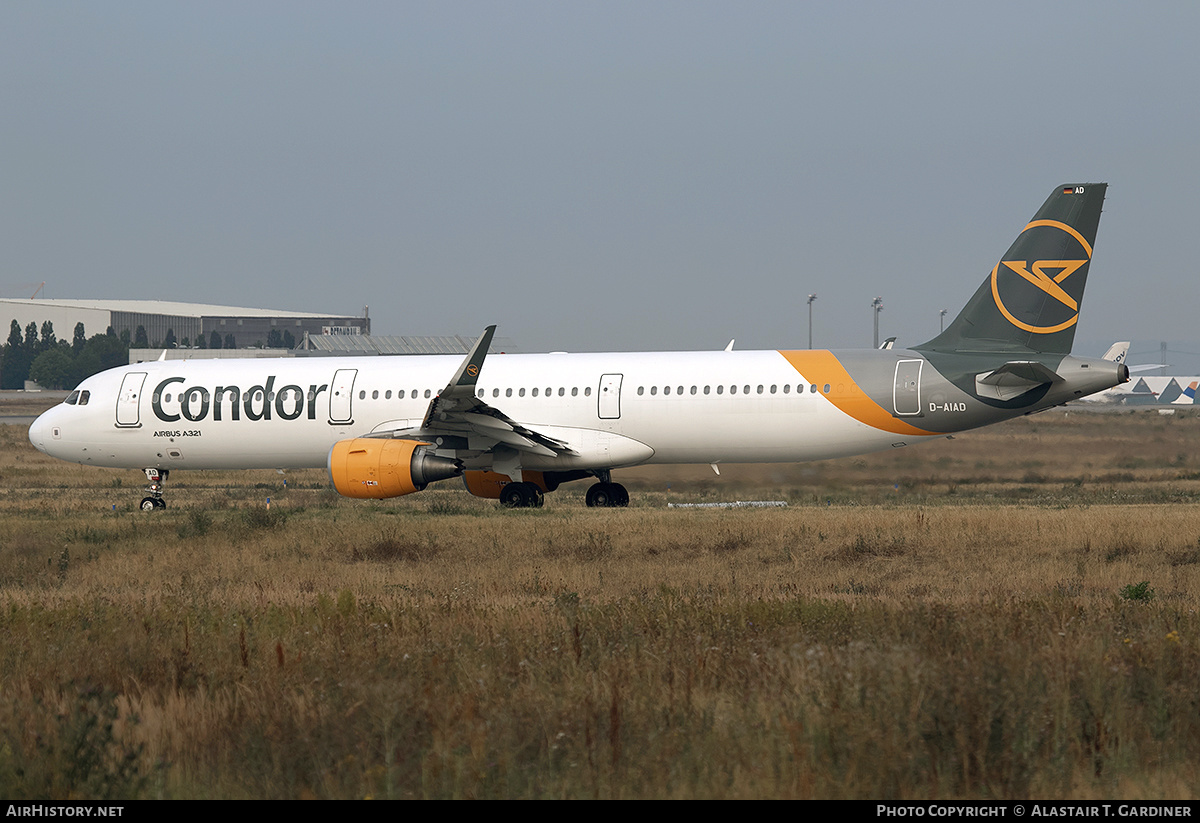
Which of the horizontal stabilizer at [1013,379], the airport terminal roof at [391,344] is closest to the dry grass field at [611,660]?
the horizontal stabilizer at [1013,379]

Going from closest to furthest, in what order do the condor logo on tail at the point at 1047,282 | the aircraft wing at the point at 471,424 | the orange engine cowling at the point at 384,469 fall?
the orange engine cowling at the point at 384,469
the condor logo on tail at the point at 1047,282
the aircraft wing at the point at 471,424

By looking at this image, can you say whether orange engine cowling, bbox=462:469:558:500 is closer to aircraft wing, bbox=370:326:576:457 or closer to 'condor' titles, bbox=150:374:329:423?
aircraft wing, bbox=370:326:576:457

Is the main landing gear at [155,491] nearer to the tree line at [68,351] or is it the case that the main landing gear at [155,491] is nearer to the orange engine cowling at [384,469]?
the orange engine cowling at [384,469]

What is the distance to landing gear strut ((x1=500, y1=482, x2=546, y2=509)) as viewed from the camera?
24922 millimetres

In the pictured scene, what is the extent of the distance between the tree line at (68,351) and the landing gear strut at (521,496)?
9345 cm

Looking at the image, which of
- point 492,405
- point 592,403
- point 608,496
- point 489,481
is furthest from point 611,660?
point 492,405

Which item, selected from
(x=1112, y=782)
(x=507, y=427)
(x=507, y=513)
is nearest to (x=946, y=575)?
(x=1112, y=782)

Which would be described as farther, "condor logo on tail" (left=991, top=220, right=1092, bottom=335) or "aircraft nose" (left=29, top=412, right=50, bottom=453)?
"aircraft nose" (left=29, top=412, right=50, bottom=453)

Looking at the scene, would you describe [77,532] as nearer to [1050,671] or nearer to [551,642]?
[551,642]

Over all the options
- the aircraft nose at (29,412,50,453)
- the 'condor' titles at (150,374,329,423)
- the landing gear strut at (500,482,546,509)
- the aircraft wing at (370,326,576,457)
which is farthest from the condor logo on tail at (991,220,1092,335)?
the aircraft nose at (29,412,50,453)

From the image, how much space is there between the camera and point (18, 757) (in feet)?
21.9

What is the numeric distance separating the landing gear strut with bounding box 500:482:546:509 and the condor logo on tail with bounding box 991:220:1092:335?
975 cm

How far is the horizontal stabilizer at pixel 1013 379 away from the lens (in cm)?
2219
